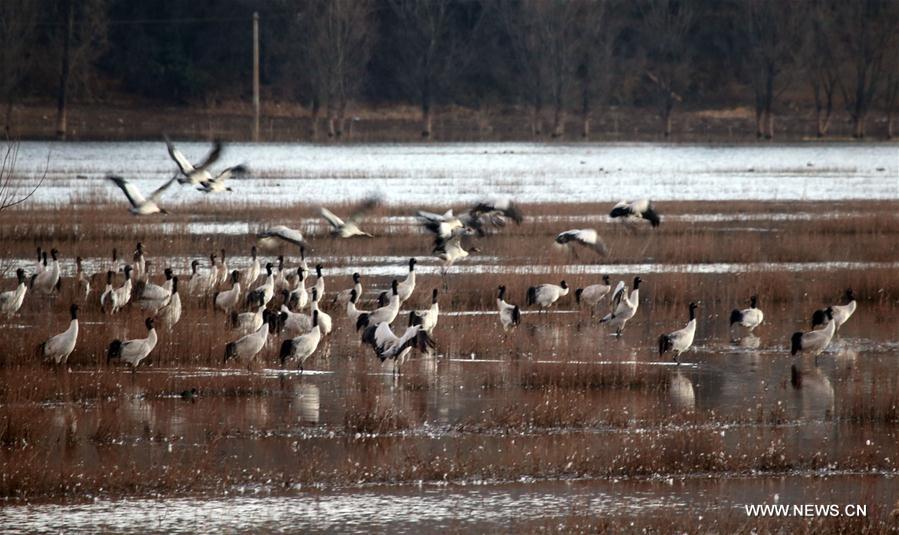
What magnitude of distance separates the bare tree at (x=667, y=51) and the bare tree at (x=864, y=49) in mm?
9830

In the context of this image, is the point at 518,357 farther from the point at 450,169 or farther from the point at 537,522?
the point at 450,169

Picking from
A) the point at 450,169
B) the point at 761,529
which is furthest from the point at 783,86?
the point at 761,529

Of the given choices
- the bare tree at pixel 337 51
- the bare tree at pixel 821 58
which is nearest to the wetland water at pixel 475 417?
the bare tree at pixel 337 51

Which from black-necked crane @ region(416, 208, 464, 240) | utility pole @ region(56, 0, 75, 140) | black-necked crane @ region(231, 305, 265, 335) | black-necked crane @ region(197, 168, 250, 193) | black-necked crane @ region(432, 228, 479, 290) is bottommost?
black-necked crane @ region(231, 305, 265, 335)

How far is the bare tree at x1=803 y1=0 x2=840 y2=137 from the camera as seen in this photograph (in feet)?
285

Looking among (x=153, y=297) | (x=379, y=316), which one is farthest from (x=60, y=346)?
(x=153, y=297)

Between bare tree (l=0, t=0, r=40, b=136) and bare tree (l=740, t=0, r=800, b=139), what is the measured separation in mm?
41684

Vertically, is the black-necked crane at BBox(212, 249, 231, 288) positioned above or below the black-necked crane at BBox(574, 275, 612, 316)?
above

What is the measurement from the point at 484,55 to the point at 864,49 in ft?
77.3

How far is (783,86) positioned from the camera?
299ft

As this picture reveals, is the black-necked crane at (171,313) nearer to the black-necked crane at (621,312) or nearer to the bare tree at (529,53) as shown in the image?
the black-necked crane at (621,312)

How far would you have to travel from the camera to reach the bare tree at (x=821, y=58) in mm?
86812

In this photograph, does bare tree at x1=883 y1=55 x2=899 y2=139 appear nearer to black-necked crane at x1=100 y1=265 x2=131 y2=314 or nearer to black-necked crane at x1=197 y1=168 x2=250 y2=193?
black-necked crane at x1=197 y1=168 x2=250 y2=193

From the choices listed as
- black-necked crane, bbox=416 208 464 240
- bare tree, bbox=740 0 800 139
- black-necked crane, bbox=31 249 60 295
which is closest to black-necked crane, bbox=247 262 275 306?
black-necked crane, bbox=416 208 464 240
